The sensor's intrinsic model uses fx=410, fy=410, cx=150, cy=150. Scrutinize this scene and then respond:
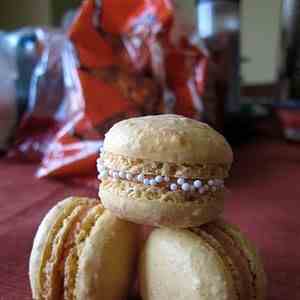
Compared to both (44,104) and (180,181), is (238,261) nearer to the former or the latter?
(180,181)

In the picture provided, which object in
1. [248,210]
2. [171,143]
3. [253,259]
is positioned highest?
[171,143]

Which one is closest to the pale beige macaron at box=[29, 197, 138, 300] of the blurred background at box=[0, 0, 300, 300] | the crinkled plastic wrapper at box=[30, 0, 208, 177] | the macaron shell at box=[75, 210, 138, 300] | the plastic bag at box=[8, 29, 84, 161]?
the macaron shell at box=[75, 210, 138, 300]

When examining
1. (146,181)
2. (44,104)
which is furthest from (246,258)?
(44,104)

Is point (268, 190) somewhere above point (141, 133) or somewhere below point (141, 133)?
below

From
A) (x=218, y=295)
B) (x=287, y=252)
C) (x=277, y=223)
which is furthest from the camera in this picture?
(x=277, y=223)

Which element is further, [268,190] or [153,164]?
[268,190]

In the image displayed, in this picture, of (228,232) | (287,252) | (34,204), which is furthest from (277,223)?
(34,204)

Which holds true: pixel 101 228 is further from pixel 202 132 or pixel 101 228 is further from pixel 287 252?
pixel 287 252
